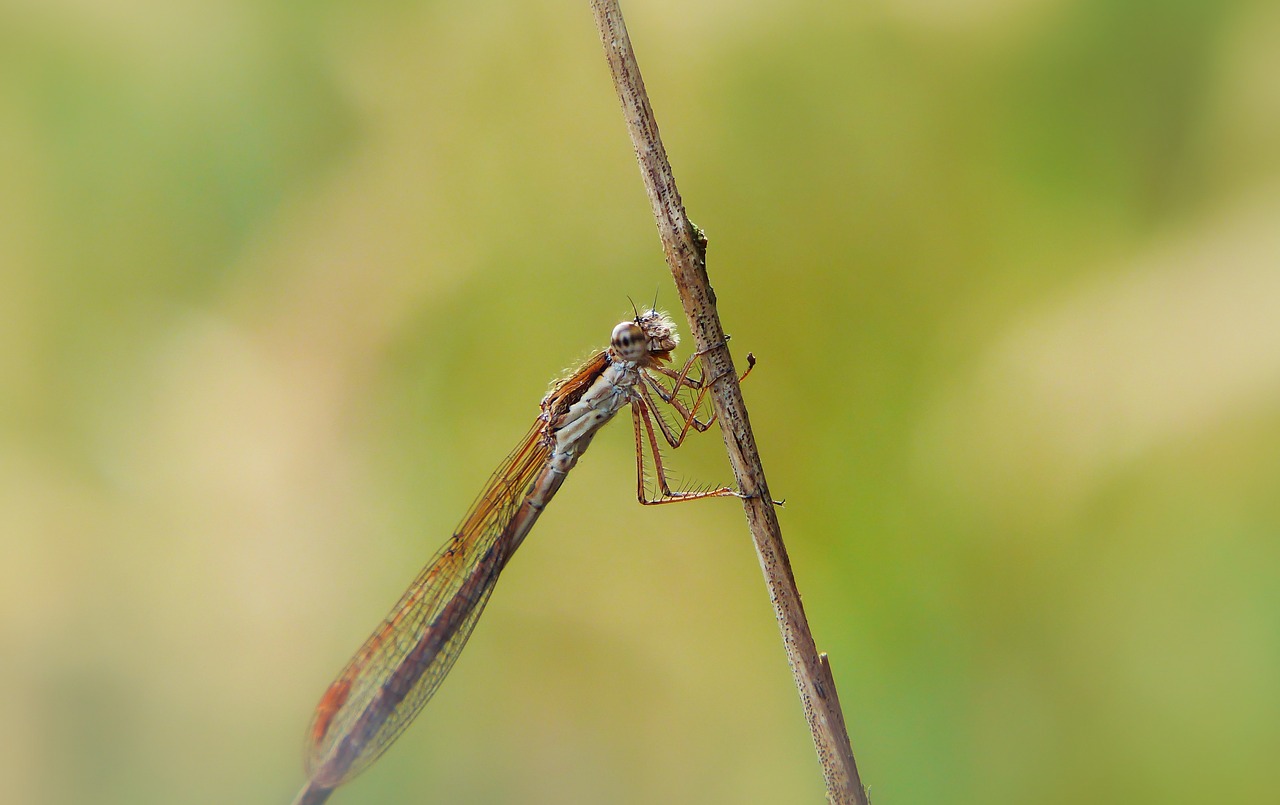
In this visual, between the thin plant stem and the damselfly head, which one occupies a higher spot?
the damselfly head

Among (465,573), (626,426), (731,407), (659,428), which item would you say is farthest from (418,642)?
(731,407)

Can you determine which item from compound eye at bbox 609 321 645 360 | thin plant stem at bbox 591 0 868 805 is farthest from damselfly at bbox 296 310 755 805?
thin plant stem at bbox 591 0 868 805

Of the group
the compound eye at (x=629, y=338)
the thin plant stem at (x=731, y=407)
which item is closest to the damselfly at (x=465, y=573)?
the compound eye at (x=629, y=338)

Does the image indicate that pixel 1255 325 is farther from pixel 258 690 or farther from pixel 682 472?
pixel 258 690

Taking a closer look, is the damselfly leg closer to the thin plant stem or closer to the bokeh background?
the bokeh background

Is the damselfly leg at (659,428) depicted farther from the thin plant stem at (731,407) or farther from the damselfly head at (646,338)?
the thin plant stem at (731,407)

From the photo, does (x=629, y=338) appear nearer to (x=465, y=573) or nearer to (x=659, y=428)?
(x=659, y=428)
